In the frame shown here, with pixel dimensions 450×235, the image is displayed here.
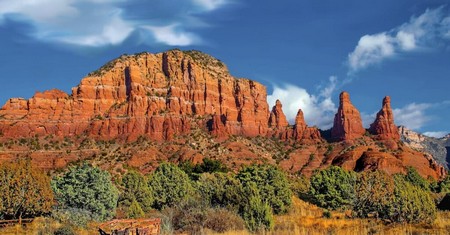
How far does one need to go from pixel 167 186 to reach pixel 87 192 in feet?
40.4

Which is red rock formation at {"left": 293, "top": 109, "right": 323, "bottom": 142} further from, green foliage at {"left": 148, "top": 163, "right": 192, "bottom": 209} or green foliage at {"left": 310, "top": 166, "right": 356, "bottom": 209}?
green foliage at {"left": 148, "top": 163, "right": 192, "bottom": 209}

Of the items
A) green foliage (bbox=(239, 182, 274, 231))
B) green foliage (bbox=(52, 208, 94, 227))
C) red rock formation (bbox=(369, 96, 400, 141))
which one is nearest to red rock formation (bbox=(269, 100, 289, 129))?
red rock formation (bbox=(369, 96, 400, 141))

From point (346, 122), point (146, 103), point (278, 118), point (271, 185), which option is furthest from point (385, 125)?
point (271, 185)

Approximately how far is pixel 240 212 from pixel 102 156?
94.9 metres

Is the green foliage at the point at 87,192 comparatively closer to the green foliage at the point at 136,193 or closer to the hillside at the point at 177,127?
the green foliage at the point at 136,193

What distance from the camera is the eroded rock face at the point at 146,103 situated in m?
131

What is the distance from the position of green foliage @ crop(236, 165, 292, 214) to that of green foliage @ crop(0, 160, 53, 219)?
698 inches

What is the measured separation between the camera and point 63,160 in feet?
361

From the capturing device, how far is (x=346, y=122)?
452 ft

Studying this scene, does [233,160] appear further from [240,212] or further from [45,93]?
[240,212]

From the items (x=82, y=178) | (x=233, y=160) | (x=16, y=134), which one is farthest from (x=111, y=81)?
(x=82, y=178)

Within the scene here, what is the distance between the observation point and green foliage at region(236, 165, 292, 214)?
39.9m

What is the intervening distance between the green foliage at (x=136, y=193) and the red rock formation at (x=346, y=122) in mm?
98559

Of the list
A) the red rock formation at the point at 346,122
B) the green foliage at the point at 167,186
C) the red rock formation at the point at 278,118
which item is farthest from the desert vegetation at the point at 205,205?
the red rock formation at the point at 278,118
